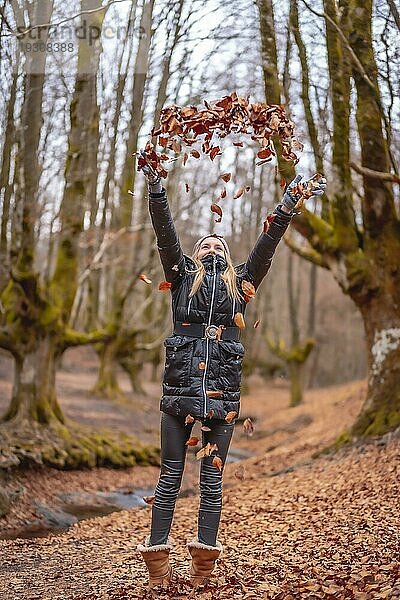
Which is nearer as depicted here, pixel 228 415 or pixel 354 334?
pixel 228 415

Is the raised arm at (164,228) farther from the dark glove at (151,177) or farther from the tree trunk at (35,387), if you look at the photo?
the tree trunk at (35,387)

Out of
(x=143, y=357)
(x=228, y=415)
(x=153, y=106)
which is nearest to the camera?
(x=228, y=415)

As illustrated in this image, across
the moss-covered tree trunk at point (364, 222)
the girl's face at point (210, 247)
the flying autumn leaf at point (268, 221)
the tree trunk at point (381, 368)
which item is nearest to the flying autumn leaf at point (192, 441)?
the girl's face at point (210, 247)

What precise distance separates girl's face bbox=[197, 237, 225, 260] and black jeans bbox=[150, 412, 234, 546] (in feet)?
4.06

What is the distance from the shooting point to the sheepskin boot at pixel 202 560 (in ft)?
15.9

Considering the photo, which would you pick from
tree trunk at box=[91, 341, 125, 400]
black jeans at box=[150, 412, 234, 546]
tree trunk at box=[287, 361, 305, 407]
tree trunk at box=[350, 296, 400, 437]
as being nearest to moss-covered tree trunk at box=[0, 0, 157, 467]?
tree trunk at box=[350, 296, 400, 437]

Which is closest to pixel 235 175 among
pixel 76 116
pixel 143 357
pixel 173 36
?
pixel 143 357

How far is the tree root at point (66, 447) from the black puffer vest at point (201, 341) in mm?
5993

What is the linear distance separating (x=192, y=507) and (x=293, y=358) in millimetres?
17358

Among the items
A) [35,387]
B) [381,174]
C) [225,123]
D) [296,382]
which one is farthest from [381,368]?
[296,382]

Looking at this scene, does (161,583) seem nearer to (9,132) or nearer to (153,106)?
(9,132)

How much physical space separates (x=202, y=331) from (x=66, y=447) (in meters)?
8.01

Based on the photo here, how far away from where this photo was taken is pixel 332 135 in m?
9.66

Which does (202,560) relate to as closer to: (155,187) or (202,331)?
(202,331)
